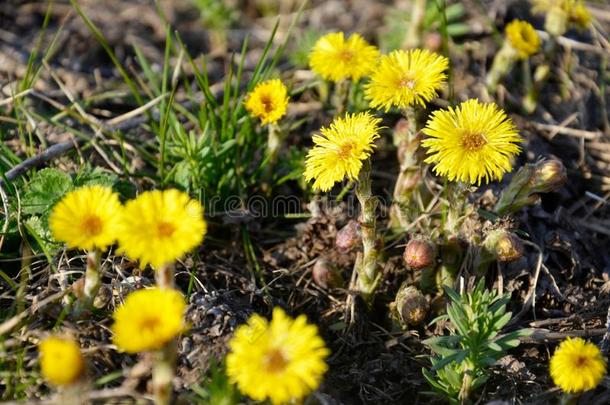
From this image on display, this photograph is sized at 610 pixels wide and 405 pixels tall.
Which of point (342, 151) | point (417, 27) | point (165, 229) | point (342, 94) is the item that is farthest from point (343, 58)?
point (165, 229)

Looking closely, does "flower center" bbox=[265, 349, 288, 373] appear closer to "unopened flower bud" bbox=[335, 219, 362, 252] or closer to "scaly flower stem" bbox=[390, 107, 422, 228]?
"unopened flower bud" bbox=[335, 219, 362, 252]

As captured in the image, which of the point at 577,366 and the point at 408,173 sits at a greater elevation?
the point at 408,173

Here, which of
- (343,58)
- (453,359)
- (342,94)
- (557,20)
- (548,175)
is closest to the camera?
(453,359)

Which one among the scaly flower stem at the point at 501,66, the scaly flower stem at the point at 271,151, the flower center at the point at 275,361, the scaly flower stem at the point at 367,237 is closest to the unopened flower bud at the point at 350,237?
the scaly flower stem at the point at 367,237

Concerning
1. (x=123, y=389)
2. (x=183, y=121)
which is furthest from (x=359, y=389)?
(x=183, y=121)

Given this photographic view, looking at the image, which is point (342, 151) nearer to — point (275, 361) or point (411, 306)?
point (411, 306)

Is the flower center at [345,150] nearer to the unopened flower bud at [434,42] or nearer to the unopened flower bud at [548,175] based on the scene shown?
the unopened flower bud at [548,175]

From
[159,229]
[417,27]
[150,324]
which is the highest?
[417,27]
